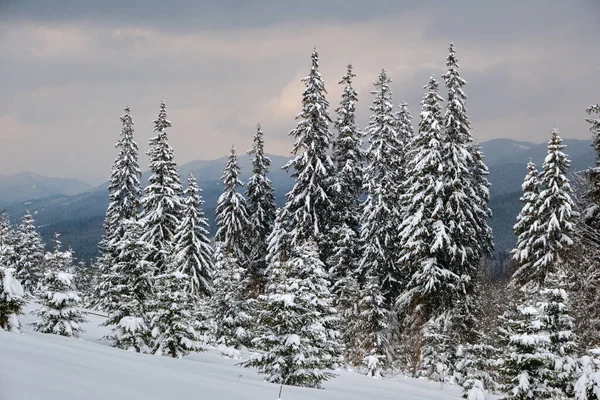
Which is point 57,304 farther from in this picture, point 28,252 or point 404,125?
point 28,252

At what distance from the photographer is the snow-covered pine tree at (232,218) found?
34.6 meters

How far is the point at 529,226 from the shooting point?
2523 cm

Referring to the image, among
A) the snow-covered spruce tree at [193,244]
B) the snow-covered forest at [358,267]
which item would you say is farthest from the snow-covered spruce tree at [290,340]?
the snow-covered spruce tree at [193,244]

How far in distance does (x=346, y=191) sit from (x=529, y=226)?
1202 cm

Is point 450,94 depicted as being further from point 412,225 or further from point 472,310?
point 472,310

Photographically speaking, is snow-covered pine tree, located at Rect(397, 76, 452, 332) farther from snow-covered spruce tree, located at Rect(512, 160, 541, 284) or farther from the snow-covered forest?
snow-covered spruce tree, located at Rect(512, 160, 541, 284)

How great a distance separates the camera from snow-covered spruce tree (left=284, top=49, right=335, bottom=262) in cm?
2895

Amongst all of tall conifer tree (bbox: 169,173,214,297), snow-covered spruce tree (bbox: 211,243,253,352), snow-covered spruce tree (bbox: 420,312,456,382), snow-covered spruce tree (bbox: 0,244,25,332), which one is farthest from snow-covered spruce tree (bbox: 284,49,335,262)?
snow-covered spruce tree (bbox: 0,244,25,332)

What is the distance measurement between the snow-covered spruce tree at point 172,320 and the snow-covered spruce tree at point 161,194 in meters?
14.3

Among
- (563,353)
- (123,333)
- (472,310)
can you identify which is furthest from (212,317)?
(563,353)

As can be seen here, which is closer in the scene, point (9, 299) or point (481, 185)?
point (9, 299)

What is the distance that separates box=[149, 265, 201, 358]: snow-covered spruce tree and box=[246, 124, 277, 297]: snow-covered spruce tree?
19.5 metres

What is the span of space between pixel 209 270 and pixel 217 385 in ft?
82.3

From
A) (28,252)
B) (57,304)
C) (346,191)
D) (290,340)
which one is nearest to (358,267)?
(346,191)
